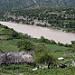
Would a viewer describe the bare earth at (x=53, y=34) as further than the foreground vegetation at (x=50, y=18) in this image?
No

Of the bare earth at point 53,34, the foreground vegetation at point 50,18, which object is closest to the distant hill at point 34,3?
the foreground vegetation at point 50,18

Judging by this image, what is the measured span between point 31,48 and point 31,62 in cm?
724

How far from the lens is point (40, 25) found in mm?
67062

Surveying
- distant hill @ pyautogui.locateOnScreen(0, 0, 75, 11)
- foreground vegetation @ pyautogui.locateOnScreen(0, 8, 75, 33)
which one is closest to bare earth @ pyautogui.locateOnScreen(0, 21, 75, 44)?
foreground vegetation @ pyautogui.locateOnScreen(0, 8, 75, 33)

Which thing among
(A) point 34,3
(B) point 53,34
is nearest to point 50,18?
(B) point 53,34

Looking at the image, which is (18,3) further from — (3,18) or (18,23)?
(18,23)

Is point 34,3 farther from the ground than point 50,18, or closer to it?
farther from the ground

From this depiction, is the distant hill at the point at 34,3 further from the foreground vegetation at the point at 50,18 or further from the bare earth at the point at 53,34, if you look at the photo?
the bare earth at the point at 53,34

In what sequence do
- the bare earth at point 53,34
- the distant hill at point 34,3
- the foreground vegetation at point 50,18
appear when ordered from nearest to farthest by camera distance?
the bare earth at point 53,34 → the foreground vegetation at point 50,18 → the distant hill at point 34,3

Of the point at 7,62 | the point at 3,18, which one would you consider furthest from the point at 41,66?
the point at 3,18

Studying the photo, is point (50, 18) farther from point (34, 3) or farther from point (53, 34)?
point (34, 3)

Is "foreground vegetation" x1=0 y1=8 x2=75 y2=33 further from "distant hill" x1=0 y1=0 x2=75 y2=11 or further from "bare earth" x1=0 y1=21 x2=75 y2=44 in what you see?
"distant hill" x1=0 y1=0 x2=75 y2=11

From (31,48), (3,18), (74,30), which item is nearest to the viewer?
(31,48)

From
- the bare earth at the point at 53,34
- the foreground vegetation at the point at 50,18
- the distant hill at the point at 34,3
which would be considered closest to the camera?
the bare earth at the point at 53,34
